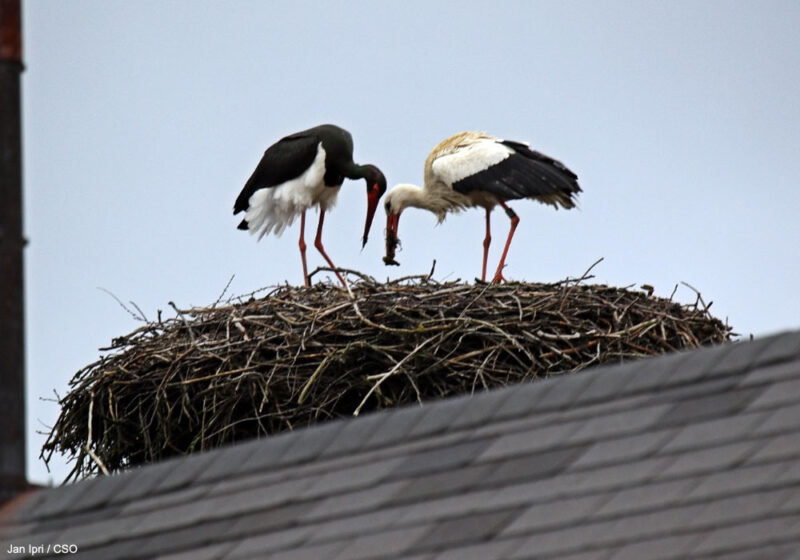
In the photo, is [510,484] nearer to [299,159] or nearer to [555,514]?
[555,514]

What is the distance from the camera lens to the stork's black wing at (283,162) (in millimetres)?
13812

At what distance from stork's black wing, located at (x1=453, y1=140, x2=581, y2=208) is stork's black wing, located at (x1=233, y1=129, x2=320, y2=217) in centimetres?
142

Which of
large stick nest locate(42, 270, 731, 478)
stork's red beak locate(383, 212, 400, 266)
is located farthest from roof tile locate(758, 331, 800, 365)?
stork's red beak locate(383, 212, 400, 266)

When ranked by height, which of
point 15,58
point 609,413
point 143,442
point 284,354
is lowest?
point 143,442

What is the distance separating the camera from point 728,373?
4.79m

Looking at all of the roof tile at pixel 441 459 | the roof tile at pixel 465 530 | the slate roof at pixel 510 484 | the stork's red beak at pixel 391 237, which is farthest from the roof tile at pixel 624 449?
the stork's red beak at pixel 391 237

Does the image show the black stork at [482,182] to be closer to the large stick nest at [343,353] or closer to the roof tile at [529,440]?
the large stick nest at [343,353]

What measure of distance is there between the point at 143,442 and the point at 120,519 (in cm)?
610

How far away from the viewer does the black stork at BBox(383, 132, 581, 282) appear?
13.1 m

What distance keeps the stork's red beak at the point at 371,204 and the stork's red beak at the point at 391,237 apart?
0.47ft

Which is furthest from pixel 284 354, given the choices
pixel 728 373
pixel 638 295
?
pixel 728 373

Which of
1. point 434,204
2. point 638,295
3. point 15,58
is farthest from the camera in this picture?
point 434,204

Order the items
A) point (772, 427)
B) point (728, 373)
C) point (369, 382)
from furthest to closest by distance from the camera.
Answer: point (369, 382) → point (728, 373) → point (772, 427)

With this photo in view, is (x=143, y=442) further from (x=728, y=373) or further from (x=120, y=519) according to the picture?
(x=728, y=373)
